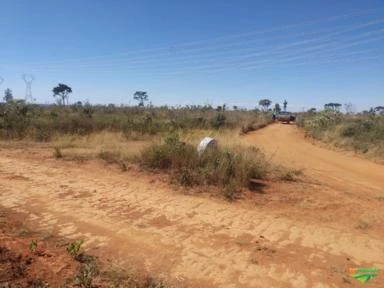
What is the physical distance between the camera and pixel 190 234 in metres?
6.27

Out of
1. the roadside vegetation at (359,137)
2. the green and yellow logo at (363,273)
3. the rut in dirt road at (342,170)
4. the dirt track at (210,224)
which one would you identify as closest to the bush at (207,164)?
the dirt track at (210,224)

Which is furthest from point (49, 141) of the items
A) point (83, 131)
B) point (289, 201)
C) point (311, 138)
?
point (311, 138)

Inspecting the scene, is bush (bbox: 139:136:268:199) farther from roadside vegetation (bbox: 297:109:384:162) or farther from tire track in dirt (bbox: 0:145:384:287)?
roadside vegetation (bbox: 297:109:384:162)

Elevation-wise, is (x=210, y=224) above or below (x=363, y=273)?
above

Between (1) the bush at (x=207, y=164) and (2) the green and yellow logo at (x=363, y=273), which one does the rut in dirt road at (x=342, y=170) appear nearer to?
(1) the bush at (x=207, y=164)

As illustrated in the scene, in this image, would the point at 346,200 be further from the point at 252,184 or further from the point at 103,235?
the point at 103,235

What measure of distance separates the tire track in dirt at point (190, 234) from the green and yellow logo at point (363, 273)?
0.15 m

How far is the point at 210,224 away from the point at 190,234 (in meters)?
0.56

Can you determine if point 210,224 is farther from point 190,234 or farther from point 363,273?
point 363,273

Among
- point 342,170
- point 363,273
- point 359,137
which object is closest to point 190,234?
point 363,273

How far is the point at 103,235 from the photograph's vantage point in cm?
605

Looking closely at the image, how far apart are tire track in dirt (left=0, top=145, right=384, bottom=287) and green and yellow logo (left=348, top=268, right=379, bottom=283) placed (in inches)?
6.1

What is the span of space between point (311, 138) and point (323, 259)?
2184cm

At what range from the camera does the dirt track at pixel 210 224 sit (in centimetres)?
515
